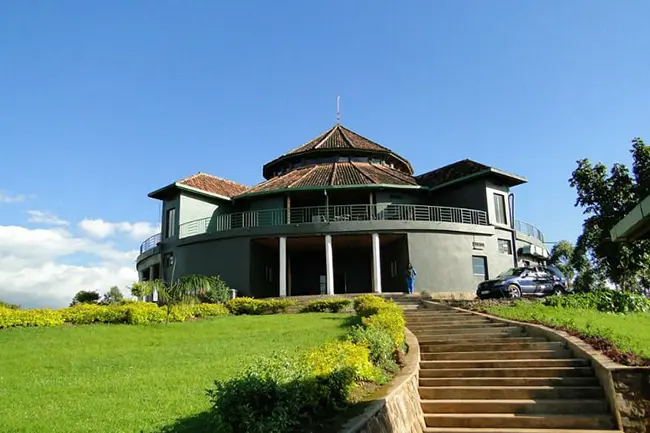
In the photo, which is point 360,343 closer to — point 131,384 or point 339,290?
point 131,384

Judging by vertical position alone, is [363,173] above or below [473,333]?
above

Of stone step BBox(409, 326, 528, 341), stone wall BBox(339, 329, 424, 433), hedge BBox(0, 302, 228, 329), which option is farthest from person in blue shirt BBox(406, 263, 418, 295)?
stone wall BBox(339, 329, 424, 433)

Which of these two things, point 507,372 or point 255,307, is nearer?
point 507,372

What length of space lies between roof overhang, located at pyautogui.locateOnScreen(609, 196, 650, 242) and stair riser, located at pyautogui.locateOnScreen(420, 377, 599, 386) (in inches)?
109

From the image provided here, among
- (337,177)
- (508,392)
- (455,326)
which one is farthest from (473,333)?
(337,177)

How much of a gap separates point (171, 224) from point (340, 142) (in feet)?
36.8

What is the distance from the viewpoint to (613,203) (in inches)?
933

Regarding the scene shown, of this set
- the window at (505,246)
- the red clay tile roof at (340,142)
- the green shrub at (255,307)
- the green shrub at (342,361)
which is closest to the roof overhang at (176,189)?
the red clay tile roof at (340,142)

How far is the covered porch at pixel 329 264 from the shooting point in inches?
1023

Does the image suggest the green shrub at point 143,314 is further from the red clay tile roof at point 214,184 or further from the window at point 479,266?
the window at point 479,266

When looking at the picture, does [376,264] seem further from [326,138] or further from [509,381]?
[509,381]

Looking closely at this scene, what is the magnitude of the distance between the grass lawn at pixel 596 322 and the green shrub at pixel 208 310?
927 centimetres

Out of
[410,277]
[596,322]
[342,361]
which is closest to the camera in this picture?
[342,361]

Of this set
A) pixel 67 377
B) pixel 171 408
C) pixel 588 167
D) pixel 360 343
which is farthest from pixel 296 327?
pixel 588 167
